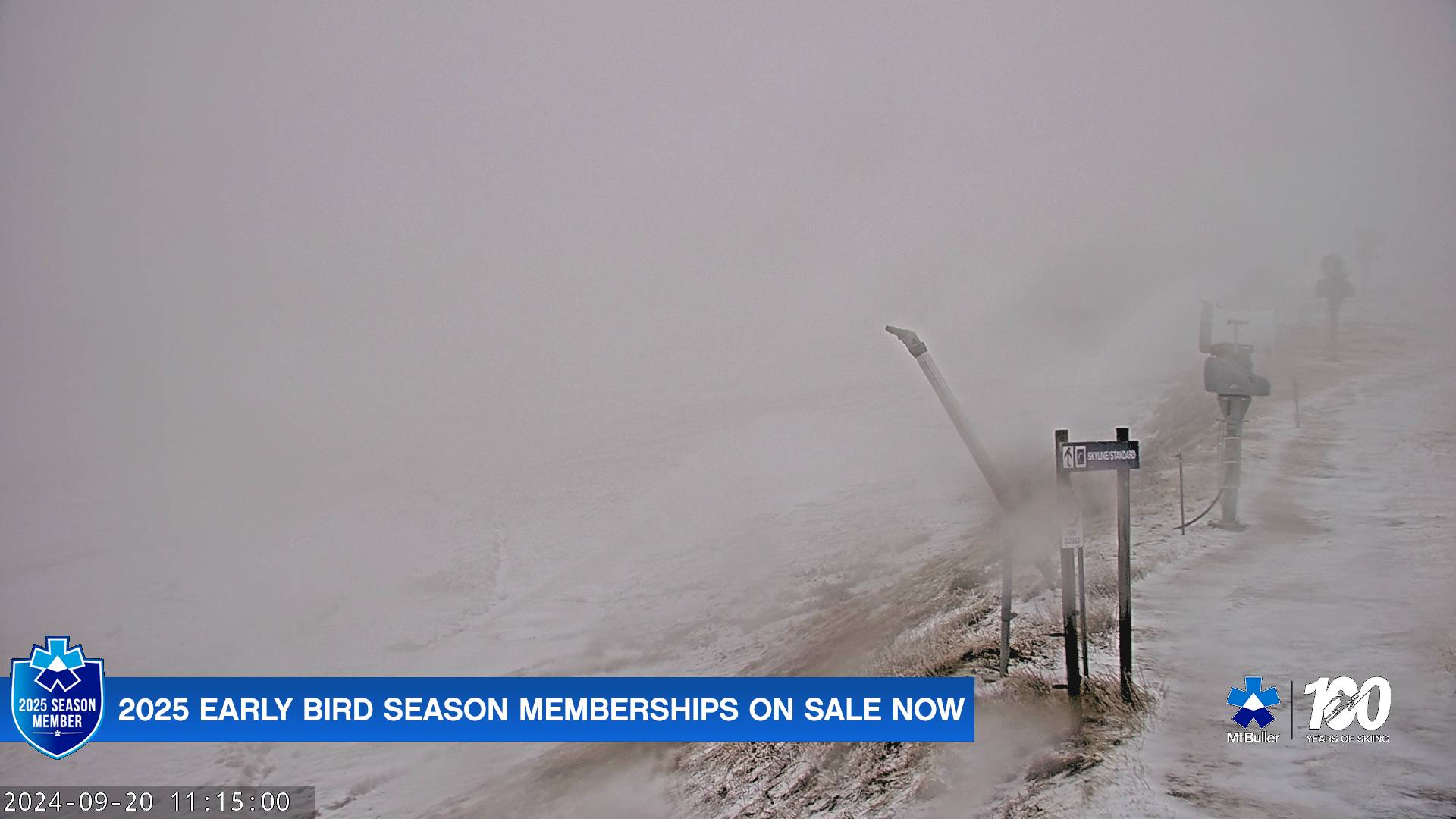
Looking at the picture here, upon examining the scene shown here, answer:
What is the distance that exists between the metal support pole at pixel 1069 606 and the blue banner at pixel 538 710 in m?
1.24

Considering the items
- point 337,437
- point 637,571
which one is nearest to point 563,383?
point 337,437

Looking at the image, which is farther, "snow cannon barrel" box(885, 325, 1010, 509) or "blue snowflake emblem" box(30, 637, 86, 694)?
"blue snowflake emblem" box(30, 637, 86, 694)

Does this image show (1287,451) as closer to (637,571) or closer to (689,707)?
(689,707)

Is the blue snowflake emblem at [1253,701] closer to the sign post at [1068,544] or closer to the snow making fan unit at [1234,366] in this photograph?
the sign post at [1068,544]

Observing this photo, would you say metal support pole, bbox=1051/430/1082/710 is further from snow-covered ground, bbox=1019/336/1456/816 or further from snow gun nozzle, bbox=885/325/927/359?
snow gun nozzle, bbox=885/325/927/359

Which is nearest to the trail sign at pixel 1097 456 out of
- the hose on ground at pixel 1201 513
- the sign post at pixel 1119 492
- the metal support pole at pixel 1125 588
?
the sign post at pixel 1119 492

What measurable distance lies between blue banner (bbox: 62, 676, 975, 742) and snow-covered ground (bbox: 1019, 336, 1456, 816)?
2176 mm

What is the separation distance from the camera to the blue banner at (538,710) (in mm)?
11203

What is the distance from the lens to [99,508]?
46719mm

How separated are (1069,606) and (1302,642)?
3.21 meters

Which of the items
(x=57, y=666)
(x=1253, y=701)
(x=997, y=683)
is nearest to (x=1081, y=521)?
(x=1253, y=701)

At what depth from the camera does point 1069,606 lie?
9.01 metres
